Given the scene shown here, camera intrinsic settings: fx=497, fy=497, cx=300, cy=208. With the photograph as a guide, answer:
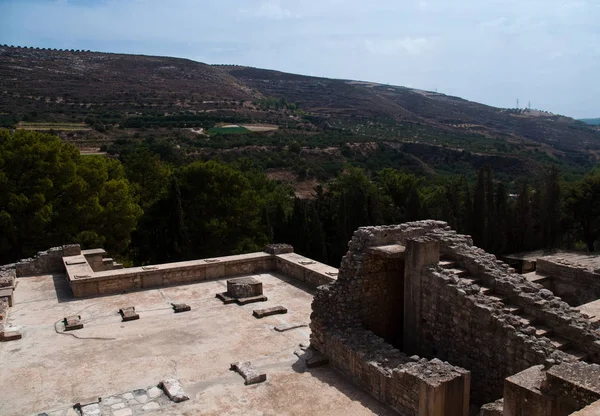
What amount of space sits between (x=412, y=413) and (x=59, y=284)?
11.8 meters

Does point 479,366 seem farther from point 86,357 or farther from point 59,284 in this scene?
point 59,284

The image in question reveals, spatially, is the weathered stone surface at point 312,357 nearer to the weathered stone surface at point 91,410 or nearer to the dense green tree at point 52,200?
the weathered stone surface at point 91,410

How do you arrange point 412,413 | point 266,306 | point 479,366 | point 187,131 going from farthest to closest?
point 187,131 → point 266,306 → point 479,366 → point 412,413

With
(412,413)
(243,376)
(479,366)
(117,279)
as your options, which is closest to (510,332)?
(479,366)

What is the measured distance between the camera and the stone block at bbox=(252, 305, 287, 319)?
12.3m

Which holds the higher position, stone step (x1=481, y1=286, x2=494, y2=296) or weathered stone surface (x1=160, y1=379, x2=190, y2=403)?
stone step (x1=481, y1=286, x2=494, y2=296)

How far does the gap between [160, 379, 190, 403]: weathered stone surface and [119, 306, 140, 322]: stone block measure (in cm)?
363

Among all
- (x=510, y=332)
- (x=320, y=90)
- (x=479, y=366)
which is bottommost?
(x=479, y=366)

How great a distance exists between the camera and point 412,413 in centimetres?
779

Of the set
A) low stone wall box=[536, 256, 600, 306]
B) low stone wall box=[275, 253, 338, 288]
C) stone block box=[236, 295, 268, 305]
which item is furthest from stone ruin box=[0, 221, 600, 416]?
low stone wall box=[536, 256, 600, 306]

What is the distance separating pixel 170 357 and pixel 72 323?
3.13 m

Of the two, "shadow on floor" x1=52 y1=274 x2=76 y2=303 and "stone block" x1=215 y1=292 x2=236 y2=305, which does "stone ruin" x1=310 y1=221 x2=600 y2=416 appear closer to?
"stone block" x1=215 y1=292 x2=236 y2=305

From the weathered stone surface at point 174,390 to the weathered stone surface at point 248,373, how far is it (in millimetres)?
1100

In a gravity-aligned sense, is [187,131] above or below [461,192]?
above
